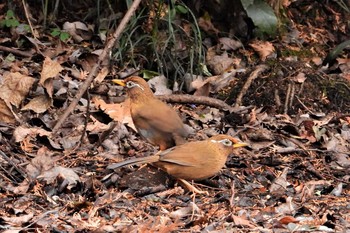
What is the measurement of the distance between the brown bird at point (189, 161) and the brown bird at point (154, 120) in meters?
0.30

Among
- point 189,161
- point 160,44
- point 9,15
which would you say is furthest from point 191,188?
point 9,15

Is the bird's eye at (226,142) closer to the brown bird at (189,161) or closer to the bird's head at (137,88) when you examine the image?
the brown bird at (189,161)

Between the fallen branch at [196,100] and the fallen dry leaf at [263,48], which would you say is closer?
the fallen branch at [196,100]

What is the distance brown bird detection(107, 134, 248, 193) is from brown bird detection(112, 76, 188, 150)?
299 mm

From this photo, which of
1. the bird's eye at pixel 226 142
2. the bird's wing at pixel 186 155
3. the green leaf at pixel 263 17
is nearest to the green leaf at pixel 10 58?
the green leaf at pixel 263 17

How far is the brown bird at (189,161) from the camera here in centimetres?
556

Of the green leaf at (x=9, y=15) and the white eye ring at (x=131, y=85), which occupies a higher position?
the white eye ring at (x=131, y=85)

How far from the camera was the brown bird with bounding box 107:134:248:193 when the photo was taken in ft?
18.2

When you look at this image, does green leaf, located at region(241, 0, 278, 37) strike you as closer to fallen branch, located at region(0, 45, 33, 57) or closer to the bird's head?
fallen branch, located at region(0, 45, 33, 57)

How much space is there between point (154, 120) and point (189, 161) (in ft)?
2.09

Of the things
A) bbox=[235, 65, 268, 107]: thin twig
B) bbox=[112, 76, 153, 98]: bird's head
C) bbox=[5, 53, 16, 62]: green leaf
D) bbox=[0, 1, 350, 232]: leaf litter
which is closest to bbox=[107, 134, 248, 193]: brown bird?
bbox=[0, 1, 350, 232]: leaf litter

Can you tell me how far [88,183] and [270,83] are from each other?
2.93 metres

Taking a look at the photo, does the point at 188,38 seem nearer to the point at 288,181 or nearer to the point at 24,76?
the point at 24,76

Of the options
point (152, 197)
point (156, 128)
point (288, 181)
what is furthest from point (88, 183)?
point (288, 181)
